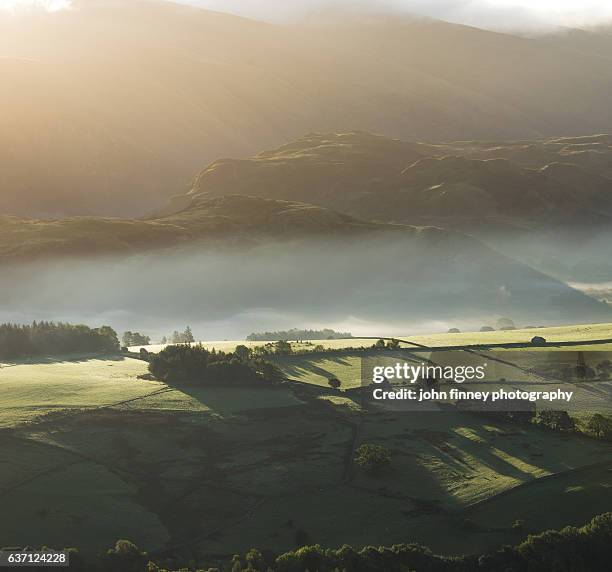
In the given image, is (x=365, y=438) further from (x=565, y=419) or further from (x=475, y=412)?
(x=565, y=419)

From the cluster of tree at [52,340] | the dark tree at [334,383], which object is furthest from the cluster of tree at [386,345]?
the cluster of tree at [52,340]

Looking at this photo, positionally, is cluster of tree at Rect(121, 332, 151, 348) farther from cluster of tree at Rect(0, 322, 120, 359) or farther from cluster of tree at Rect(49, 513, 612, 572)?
cluster of tree at Rect(49, 513, 612, 572)

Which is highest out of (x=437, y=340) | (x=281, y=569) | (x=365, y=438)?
(x=437, y=340)

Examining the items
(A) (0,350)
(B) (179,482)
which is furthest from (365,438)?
(A) (0,350)

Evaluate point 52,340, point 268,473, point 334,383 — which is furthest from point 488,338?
point 52,340

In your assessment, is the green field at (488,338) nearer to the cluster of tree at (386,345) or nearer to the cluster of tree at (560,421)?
the cluster of tree at (386,345)
